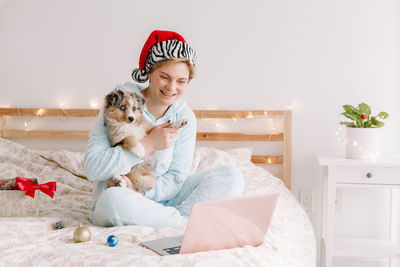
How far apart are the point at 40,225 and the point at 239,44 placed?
162cm

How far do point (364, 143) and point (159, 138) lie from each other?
117cm

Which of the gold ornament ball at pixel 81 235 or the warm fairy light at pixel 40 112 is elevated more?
the warm fairy light at pixel 40 112

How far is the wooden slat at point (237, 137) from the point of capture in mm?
2354

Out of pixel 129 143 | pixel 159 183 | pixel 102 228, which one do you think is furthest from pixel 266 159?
pixel 102 228

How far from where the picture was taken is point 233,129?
8.04ft

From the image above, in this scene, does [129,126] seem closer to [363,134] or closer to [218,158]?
[218,158]

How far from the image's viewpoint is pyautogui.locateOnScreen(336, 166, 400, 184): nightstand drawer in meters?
1.90

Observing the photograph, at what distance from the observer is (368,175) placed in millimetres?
1911

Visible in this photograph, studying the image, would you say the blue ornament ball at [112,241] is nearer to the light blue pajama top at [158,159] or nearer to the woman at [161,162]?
the woman at [161,162]

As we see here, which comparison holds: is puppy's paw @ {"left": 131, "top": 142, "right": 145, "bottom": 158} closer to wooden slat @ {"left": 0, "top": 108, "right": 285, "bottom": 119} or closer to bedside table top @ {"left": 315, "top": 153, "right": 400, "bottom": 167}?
bedside table top @ {"left": 315, "top": 153, "right": 400, "bottom": 167}

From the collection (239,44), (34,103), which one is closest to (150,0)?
(239,44)

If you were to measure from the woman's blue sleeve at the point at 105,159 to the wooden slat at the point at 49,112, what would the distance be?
1209 millimetres

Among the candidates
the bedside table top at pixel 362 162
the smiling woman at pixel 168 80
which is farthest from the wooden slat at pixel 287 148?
the smiling woman at pixel 168 80

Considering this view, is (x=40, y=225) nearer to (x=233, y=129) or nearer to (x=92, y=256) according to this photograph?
(x=92, y=256)
